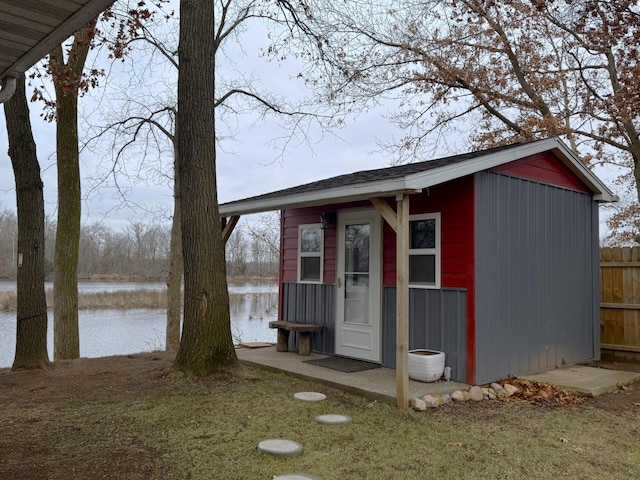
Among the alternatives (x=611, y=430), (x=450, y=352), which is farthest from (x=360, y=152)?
(x=611, y=430)

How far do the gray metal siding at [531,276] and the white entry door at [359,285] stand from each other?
4.28 feet

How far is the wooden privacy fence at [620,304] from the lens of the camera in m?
7.15

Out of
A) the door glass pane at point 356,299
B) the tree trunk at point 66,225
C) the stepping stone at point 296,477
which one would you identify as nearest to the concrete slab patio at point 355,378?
the door glass pane at point 356,299

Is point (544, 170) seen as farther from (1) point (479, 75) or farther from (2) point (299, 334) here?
(1) point (479, 75)

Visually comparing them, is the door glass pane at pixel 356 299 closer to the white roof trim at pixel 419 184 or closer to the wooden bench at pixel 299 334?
the wooden bench at pixel 299 334

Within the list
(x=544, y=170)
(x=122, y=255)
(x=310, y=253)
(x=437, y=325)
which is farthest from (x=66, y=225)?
(x=122, y=255)

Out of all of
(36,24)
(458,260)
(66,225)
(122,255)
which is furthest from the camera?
(122,255)

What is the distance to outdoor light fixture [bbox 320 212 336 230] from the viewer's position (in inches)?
262

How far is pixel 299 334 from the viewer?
6.66 metres

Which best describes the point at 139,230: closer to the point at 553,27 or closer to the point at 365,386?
the point at 553,27

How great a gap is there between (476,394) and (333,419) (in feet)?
5.39

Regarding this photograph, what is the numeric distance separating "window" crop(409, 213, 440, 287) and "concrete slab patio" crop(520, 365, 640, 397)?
1.55 meters

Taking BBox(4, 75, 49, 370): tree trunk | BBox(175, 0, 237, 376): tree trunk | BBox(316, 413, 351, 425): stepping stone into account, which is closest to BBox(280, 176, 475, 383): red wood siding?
BBox(316, 413, 351, 425): stepping stone

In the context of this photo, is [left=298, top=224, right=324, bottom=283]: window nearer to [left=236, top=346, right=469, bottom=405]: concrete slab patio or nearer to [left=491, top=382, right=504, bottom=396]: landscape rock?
[left=236, top=346, right=469, bottom=405]: concrete slab patio
